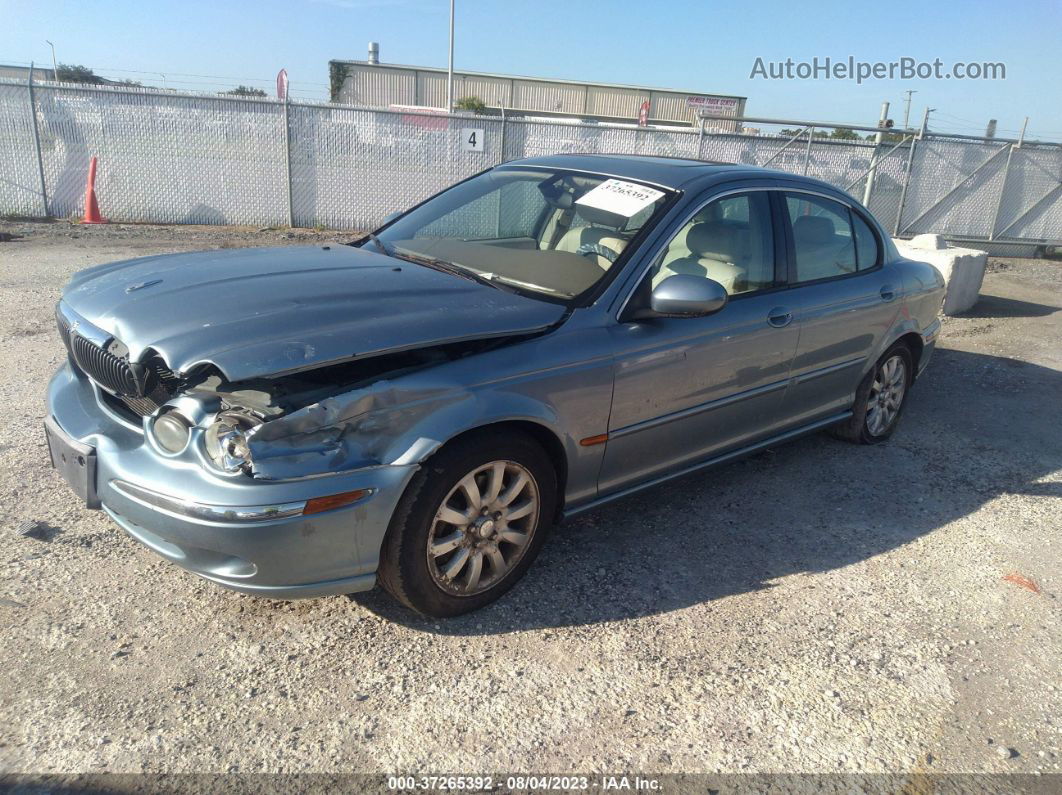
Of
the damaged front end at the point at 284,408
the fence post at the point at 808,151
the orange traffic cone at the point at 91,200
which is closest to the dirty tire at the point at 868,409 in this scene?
the damaged front end at the point at 284,408

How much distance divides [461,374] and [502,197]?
181 cm

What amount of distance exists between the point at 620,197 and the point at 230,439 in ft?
7.16

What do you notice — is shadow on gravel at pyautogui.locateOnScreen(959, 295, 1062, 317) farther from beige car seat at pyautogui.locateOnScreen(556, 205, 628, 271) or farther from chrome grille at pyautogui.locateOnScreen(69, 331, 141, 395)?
chrome grille at pyautogui.locateOnScreen(69, 331, 141, 395)

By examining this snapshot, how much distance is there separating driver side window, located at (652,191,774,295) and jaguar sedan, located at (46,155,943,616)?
0.01 meters

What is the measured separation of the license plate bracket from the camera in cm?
284

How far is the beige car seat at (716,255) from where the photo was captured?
12.4 ft

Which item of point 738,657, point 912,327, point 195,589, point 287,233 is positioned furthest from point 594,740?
point 287,233

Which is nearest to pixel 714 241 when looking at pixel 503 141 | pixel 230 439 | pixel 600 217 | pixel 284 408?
pixel 600 217

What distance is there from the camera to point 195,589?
318 centimetres

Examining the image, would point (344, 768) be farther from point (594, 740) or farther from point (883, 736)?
point (883, 736)

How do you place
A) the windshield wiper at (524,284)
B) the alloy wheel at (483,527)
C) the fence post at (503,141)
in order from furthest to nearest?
1. the fence post at (503,141)
2. the windshield wiper at (524,284)
3. the alloy wheel at (483,527)

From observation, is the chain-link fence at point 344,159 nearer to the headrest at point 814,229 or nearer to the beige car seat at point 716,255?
the headrest at point 814,229

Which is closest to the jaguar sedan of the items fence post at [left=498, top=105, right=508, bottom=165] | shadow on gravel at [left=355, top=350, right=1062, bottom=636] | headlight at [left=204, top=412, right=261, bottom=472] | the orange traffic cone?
headlight at [left=204, top=412, right=261, bottom=472]

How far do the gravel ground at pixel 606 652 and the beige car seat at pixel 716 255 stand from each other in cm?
122
